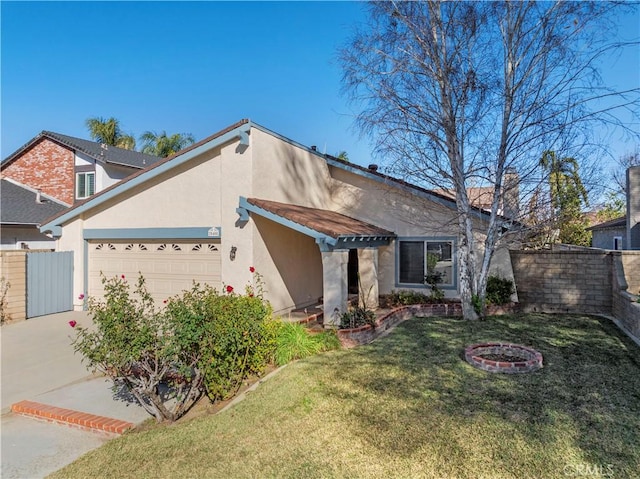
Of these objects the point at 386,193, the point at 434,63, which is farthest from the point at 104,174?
the point at 434,63

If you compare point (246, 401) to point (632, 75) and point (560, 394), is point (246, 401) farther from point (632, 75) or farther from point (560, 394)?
point (632, 75)

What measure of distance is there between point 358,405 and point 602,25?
1144 centimetres

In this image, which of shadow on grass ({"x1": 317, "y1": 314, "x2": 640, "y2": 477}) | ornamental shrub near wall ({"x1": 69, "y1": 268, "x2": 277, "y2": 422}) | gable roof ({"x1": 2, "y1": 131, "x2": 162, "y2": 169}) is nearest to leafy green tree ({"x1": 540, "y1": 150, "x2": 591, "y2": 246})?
shadow on grass ({"x1": 317, "y1": 314, "x2": 640, "y2": 477})

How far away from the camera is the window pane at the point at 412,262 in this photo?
43.5 ft

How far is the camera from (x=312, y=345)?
8172mm

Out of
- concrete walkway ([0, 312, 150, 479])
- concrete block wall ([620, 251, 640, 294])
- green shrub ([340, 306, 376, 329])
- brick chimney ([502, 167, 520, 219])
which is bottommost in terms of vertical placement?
concrete walkway ([0, 312, 150, 479])

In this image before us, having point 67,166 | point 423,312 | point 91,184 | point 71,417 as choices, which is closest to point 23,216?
point 91,184

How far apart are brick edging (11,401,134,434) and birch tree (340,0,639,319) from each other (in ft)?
30.4

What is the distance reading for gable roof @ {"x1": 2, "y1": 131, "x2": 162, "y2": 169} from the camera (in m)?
23.0

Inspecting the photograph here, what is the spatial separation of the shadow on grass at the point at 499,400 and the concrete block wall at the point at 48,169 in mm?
23641

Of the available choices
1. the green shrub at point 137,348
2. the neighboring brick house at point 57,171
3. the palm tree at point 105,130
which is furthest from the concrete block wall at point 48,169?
the green shrub at point 137,348

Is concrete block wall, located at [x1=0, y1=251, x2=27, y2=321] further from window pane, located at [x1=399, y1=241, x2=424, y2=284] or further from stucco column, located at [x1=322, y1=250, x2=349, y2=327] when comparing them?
window pane, located at [x1=399, y1=241, x2=424, y2=284]

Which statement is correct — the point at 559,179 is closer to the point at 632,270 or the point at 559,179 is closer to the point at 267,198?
the point at 632,270

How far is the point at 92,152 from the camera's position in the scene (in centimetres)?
2297
